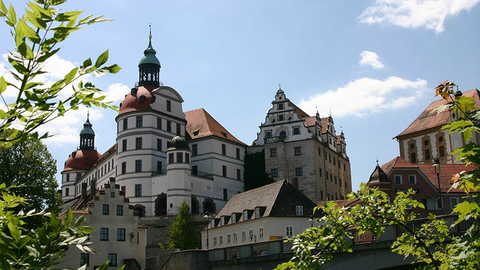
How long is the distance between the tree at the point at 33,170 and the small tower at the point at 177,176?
18685mm

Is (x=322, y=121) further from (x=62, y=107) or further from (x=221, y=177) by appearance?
(x=62, y=107)

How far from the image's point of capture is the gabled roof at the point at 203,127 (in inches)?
2975

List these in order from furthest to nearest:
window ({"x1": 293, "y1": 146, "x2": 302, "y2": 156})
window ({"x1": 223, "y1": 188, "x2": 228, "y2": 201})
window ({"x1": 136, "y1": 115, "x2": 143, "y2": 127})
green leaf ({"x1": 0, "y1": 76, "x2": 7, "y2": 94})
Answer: window ({"x1": 293, "y1": 146, "x2": 302, "y2": 156}) → window ({"x1": 223, "y1": 188, "x2": 228, "y2": 201}) → window ({"x1": 136, "y1": 115, "x2": 143, "y2": 127}) → green leaf ({"x1": 0, "y1": 76, "x2": 7, "y2": 94})

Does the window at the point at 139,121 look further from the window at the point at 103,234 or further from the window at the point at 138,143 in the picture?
the window at the point at 103,234

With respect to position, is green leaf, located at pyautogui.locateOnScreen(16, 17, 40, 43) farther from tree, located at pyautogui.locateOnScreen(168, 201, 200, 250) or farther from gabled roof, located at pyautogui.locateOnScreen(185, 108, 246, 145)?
gabled roof, located at pyautogui.locateOnScreen(185, 108, 246, 145)

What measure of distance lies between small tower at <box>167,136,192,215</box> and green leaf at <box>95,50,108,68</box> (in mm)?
62684

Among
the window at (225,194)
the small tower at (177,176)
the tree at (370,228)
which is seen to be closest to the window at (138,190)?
the small tower at (177,176)

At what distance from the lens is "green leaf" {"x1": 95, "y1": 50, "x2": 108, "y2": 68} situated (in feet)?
11.7

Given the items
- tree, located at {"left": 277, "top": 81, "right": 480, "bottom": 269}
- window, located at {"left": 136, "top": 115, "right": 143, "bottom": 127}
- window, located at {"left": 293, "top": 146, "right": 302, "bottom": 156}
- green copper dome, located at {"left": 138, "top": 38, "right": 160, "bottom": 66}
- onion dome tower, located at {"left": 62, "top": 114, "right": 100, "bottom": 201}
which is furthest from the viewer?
onion dome tower, located at {"left": 62, "top": 114, "right": 100, "bottom": 201}

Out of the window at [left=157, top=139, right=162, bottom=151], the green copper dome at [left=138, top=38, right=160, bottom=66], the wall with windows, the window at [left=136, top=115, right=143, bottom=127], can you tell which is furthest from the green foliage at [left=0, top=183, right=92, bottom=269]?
the green copper dome at [left=138, top=38, right=160, bottom=66]

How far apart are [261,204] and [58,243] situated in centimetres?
4644

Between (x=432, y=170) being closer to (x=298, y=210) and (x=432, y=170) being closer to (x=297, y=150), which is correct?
(x=298, y=210)

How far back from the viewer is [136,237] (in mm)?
50625

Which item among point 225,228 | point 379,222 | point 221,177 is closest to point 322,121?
point 221,177
